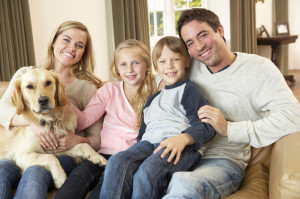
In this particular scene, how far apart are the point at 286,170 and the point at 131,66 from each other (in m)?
1.09

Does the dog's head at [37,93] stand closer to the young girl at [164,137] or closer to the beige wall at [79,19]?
the young girl at [164,137]

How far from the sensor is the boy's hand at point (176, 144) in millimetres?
1604

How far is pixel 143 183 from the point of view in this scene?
1543mm

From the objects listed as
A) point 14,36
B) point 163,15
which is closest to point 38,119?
point 14,36

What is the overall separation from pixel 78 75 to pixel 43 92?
0.53 m

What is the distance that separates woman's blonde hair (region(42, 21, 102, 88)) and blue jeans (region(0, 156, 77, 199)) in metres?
0.72

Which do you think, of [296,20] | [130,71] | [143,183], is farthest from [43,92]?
[296,20]

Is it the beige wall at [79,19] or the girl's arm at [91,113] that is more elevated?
the beige wall at [79,19]

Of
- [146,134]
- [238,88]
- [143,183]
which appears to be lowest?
[143,183]

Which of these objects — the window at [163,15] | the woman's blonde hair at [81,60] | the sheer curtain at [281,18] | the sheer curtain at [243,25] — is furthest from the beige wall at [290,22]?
the woman's blonde hair at [81,60]

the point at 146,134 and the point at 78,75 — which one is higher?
the point at 78,75

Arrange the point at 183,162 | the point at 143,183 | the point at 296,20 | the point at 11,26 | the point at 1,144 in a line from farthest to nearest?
1. the point at 296,20
2. the point at 11,26
3. the point at 1,144
4. the point at 183,162
5. the point at 143,183

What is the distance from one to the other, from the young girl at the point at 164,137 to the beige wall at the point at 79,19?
252 centimetres

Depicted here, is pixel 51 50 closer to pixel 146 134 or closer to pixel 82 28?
pixel 82 28
